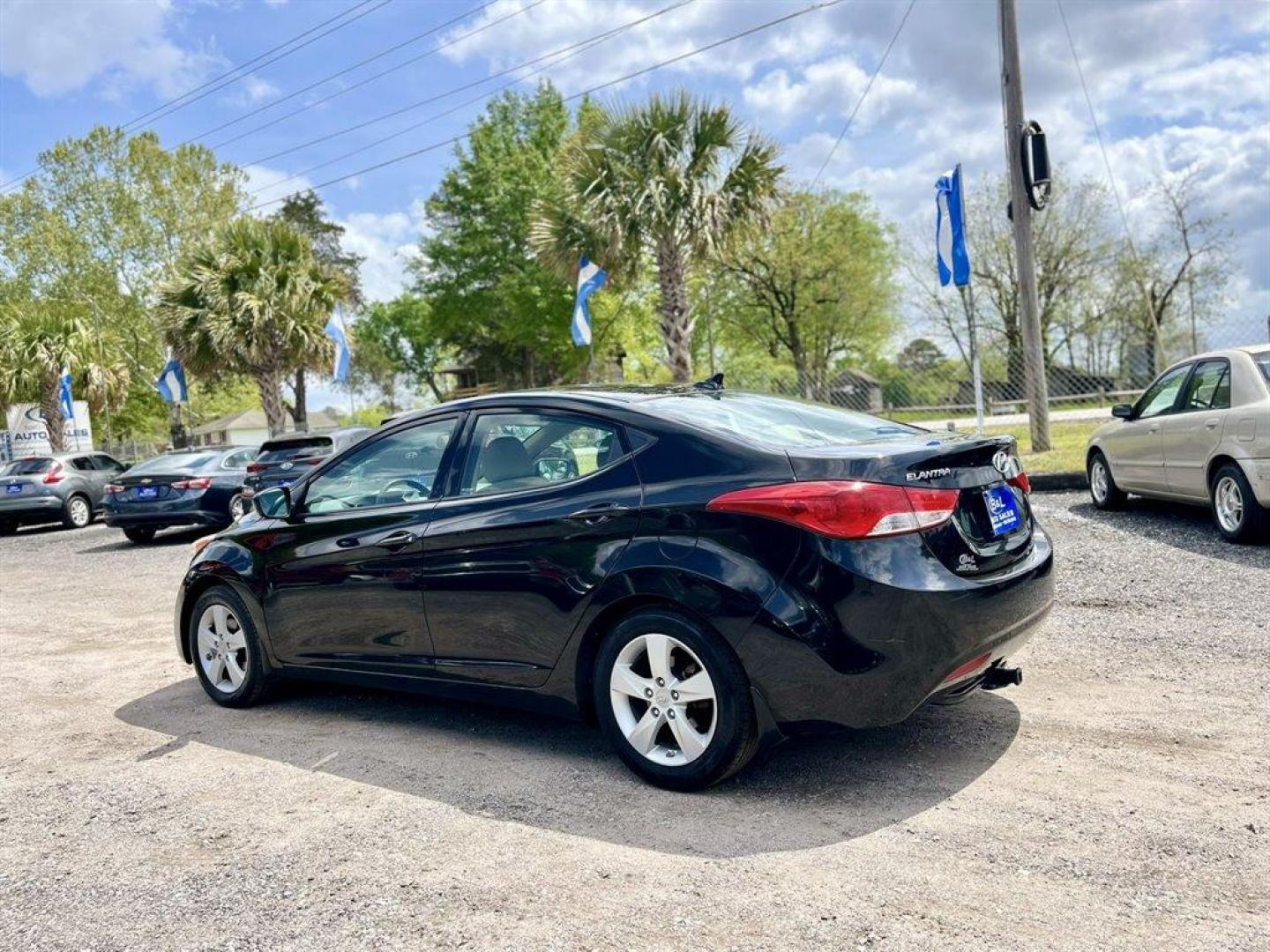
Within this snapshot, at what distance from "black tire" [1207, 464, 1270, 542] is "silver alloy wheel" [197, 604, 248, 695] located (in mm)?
7126

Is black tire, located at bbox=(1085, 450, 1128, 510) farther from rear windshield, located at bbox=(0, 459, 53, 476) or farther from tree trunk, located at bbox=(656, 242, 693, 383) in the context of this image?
rear windshield, located at bbox=(0, 459, 53, 476)

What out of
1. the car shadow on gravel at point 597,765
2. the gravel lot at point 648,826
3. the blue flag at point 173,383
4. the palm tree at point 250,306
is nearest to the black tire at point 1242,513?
the gravel lot at point 648,826

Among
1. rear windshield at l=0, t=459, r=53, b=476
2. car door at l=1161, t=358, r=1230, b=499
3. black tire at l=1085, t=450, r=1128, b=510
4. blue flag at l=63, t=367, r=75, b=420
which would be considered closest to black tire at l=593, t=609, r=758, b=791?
car door at l=1161, t=358, r=1230, b=499

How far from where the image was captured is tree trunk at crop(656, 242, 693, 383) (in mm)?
19731

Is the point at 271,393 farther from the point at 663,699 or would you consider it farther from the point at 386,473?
the point at 663,699

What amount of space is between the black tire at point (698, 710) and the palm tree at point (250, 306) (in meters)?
22.2

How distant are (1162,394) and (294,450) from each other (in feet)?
37.7

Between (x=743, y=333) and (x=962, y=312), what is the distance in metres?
11.4

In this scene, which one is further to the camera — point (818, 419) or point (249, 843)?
point (818, 419)

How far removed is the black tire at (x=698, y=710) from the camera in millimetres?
3633

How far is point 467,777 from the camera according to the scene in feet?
13.7

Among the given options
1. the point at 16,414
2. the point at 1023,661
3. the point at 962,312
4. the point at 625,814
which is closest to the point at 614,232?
the point at 1023,661

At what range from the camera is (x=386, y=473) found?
489 cm

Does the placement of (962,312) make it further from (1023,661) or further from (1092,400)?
(1023,661)
